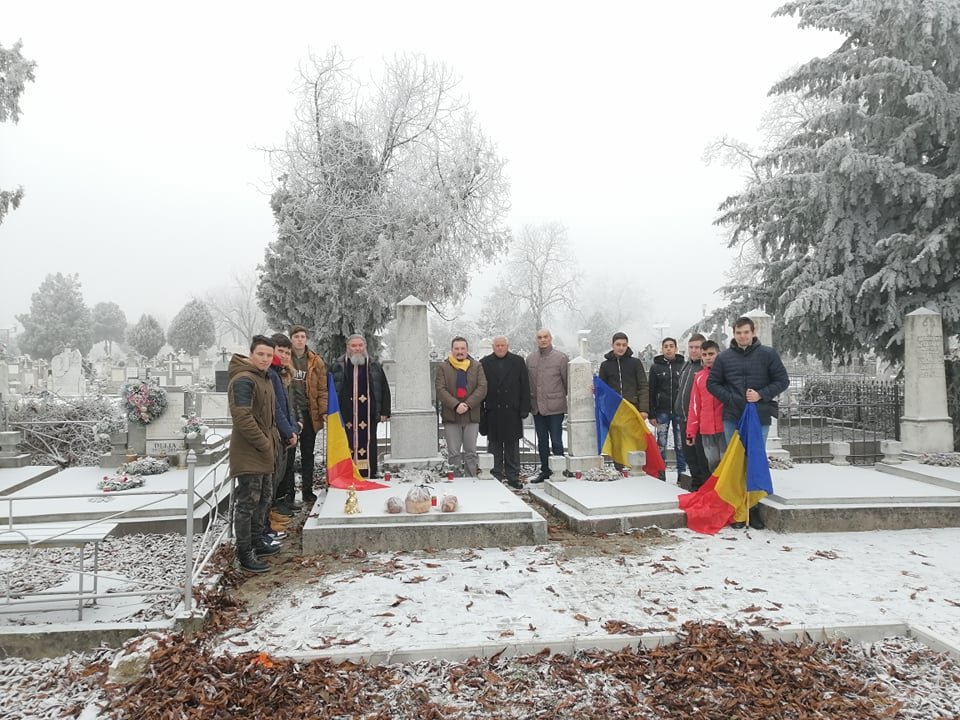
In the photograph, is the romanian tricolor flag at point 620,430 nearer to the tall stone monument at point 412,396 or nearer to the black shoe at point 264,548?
the tall stone monument at point 412,396

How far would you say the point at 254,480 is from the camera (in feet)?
16.8

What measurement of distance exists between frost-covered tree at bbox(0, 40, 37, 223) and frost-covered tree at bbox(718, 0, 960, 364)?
15.4 metres

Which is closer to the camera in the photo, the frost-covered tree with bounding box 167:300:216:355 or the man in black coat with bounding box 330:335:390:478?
the man in black coat with bounding box 330:335:390:478

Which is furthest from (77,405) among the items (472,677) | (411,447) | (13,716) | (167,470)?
(472,677)

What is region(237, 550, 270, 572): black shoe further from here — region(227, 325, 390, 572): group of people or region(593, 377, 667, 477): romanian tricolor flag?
region(593, 377, 667, 477): romanian tricolor flag

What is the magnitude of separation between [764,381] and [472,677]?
15.2 ft

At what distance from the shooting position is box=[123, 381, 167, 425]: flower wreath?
31.9 ft

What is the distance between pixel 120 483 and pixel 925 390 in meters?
11.0

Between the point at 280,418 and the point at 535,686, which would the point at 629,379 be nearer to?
the point at 280,418

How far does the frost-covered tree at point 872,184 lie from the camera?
10922 mm

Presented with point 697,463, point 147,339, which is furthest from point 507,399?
point 147,339

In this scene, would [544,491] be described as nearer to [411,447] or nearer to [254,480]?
[411,447]

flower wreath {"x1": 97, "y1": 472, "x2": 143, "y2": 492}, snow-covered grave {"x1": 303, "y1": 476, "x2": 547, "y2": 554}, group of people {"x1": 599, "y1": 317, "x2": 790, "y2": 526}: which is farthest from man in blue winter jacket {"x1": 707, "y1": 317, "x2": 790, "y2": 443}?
flower wreath {"x1": 97, "y1": 472, "x2": 143, "y2": 492}

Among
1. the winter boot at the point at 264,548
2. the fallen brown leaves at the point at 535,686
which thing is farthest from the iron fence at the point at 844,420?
the winter boot at the point at 264,548
